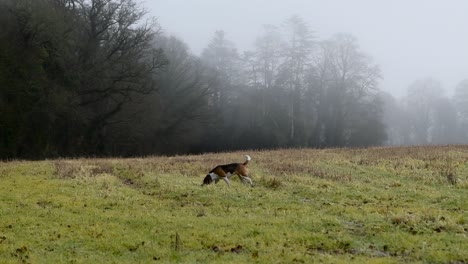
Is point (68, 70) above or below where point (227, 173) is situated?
above

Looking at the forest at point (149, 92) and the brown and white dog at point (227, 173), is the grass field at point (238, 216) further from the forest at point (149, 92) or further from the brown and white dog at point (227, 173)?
the forest at point (149, 92)

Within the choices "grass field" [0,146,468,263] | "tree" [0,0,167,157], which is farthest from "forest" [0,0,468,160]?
"grass field" [0,146,468,263]

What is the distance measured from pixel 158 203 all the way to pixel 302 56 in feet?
162

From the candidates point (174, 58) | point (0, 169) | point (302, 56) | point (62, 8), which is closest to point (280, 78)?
point (302, 56)

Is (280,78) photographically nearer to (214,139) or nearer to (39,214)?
(214,139)

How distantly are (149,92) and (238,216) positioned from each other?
125 ft

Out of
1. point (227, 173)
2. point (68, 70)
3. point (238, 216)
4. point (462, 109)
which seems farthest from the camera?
point (462, 109)

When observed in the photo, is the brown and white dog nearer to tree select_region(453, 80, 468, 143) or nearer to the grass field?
the grass field

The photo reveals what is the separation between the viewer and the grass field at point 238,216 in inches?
377

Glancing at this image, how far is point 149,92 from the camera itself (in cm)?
4941

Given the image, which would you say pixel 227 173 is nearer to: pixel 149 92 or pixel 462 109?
pixel 149 92

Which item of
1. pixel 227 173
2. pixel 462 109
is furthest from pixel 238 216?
pixel 462 109

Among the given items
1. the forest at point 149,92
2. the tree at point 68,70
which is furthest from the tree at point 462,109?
the tree at point 68,70

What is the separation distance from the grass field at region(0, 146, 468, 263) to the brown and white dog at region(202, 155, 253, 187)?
1.26ft
